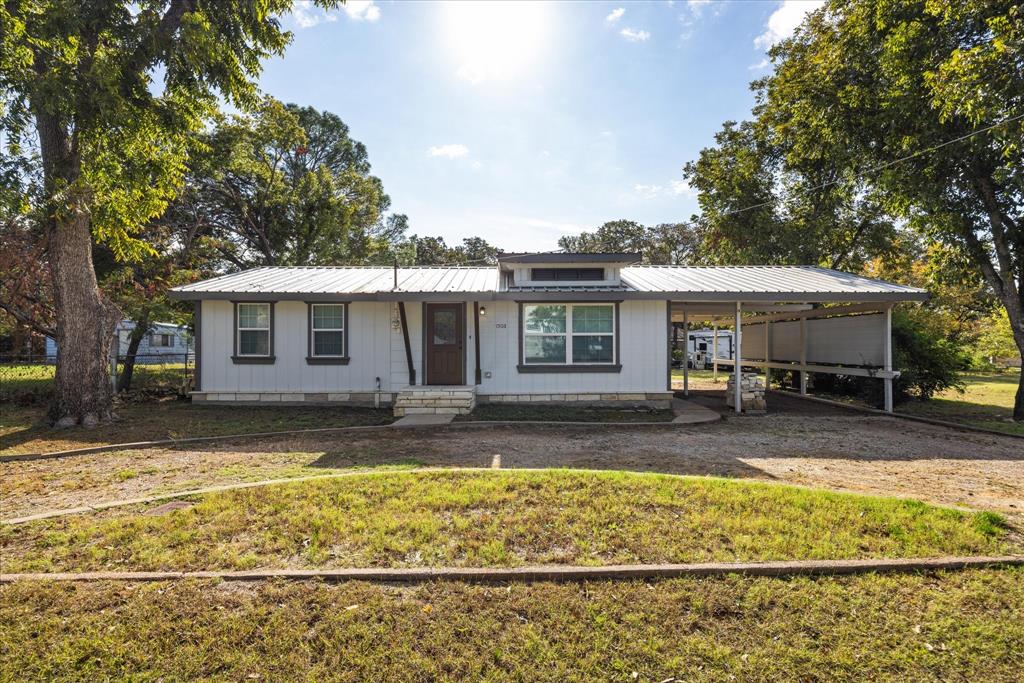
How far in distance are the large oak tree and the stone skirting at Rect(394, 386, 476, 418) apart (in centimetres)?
539

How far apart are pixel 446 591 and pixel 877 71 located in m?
15.9

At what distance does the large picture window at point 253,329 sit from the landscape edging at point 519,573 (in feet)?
28.0

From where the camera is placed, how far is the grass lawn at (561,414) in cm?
949

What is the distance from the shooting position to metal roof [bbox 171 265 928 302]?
1036 cm

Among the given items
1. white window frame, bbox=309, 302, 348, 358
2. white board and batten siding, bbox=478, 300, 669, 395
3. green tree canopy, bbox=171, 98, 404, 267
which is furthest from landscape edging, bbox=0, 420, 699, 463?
green tree canopy, bbox=171, 98, 404, 267

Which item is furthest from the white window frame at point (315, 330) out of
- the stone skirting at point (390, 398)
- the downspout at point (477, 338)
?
the downspout at point (477, 338)

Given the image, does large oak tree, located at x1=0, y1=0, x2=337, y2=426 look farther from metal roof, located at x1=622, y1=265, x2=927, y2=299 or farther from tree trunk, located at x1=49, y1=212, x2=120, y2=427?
metal roof, located at x1=622, y1=265, x2=927, y2=299

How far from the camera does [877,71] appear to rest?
1261cm

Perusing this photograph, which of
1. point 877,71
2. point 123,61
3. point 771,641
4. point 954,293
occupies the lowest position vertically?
point 771,641

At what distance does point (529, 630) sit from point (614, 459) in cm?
379

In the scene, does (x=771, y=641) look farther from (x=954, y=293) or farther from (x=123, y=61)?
(x=954, y=293)

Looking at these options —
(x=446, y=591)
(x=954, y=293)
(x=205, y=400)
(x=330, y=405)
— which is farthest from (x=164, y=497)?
(x=954, y=293)

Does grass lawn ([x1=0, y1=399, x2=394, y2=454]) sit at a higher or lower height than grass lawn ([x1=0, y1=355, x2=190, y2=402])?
lower

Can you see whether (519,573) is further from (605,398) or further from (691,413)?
(605,398)
